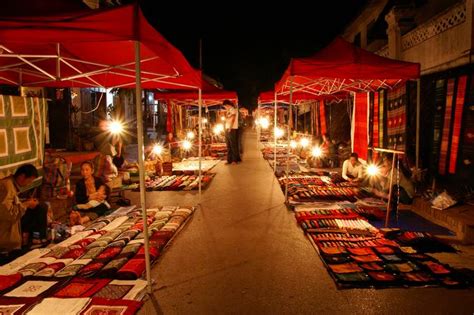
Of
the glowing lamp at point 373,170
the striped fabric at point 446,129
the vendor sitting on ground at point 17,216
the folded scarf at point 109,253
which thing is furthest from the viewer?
the glowing lamp at point 373,170

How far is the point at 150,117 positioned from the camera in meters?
27.2

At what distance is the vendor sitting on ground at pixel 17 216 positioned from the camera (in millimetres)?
5105

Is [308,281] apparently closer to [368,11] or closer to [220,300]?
[220,300]

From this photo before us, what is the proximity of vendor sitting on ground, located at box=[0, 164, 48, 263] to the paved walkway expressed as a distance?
1992 mm

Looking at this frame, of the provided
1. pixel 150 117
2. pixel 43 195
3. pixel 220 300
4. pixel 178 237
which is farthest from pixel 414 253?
pixel 150 117

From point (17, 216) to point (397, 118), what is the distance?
329 inches

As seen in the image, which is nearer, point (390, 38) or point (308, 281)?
point (308, 281)

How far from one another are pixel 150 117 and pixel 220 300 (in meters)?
24.3

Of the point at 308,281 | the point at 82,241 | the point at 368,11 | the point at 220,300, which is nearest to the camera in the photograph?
the point at 220,300

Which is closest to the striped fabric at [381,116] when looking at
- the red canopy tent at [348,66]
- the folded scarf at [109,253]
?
the red canopy tent at [348,66]

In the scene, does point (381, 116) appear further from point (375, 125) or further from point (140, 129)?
point (140, 129)

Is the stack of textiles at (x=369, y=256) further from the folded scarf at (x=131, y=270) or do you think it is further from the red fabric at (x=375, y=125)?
the red fabric at (x=375, y=125)

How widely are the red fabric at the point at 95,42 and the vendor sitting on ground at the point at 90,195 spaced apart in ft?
6.22

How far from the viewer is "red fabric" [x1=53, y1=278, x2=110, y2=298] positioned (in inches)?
157
